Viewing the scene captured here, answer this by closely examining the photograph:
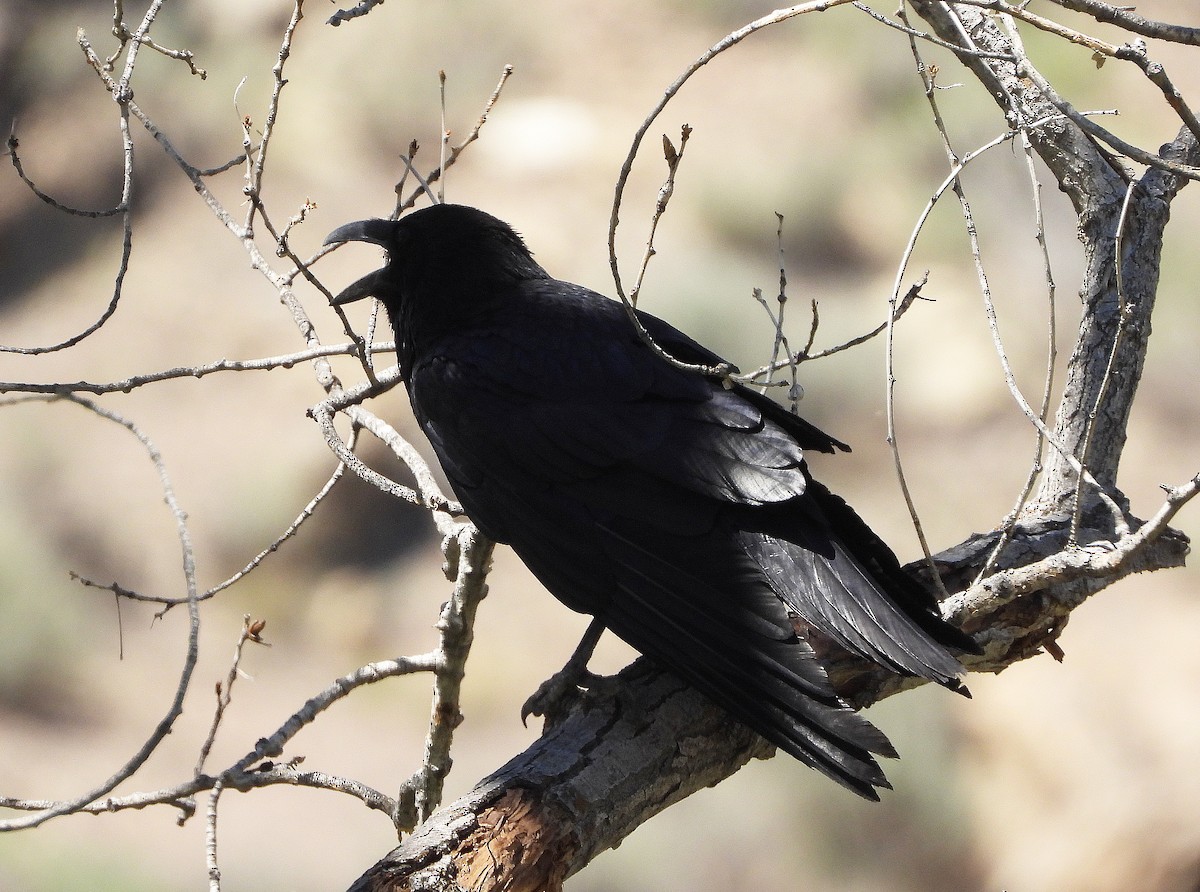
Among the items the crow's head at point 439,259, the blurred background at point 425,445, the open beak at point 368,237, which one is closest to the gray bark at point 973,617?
the crow's head at point 439,259

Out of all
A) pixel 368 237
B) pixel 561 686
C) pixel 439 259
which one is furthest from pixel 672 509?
pixel 368 237

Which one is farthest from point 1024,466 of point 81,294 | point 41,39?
point 41,39

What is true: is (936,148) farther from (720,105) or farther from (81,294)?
(81,294)

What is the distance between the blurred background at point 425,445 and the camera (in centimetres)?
718

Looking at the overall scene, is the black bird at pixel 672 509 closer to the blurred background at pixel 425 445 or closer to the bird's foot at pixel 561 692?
the bird's foot at pixel 561 692

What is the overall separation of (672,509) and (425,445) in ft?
18.6

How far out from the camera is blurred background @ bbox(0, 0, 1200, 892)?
283 inches

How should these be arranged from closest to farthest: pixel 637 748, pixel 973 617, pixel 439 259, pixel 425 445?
pixel 637 748 → pixel 973 617 → pixel 439 259 → pixel 425 445

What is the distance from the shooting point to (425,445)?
8328 mm

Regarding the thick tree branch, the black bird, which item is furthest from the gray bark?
Result: the black bird

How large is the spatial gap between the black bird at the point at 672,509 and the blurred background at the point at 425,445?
348 centimetres

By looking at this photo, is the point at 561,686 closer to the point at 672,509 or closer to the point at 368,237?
the point at 672,509

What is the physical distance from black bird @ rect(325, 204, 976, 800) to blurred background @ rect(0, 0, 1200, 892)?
11.4 feet

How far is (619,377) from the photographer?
3137mm
